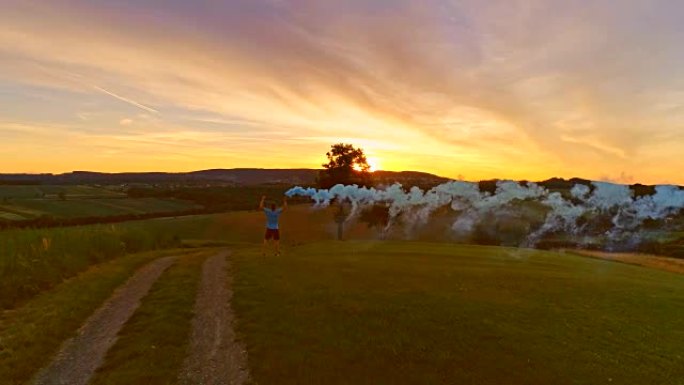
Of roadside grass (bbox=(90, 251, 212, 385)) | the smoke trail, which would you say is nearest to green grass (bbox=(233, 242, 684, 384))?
roadside grass (bbox=(90, 251, 212, 385))

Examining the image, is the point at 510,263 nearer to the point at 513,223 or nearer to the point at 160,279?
the point at 160,279

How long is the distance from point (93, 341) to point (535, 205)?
115 meters

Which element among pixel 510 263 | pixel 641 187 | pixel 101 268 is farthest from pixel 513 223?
pixel 101 268

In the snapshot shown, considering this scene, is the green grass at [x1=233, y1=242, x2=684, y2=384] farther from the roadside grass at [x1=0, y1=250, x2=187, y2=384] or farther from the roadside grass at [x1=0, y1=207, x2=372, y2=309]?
the roadside grass at [x1=0, y1=207, x2=372, y2=309]

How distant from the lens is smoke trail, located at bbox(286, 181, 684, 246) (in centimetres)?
9712

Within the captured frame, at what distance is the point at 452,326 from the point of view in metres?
24.4

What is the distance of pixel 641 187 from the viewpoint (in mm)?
116062

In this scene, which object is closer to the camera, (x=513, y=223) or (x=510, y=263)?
(x=510, y=263)

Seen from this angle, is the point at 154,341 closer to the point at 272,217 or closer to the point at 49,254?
the point at 272,217

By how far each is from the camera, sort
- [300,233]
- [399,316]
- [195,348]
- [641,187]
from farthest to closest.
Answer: [641,187], [300,233], [399,316], [195,348]

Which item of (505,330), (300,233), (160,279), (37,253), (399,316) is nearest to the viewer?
(505,330)

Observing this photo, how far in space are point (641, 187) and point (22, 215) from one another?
446 feet

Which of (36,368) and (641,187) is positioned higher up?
(641,187)

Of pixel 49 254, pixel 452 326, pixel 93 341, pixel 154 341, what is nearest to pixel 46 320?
pixel 93 341
